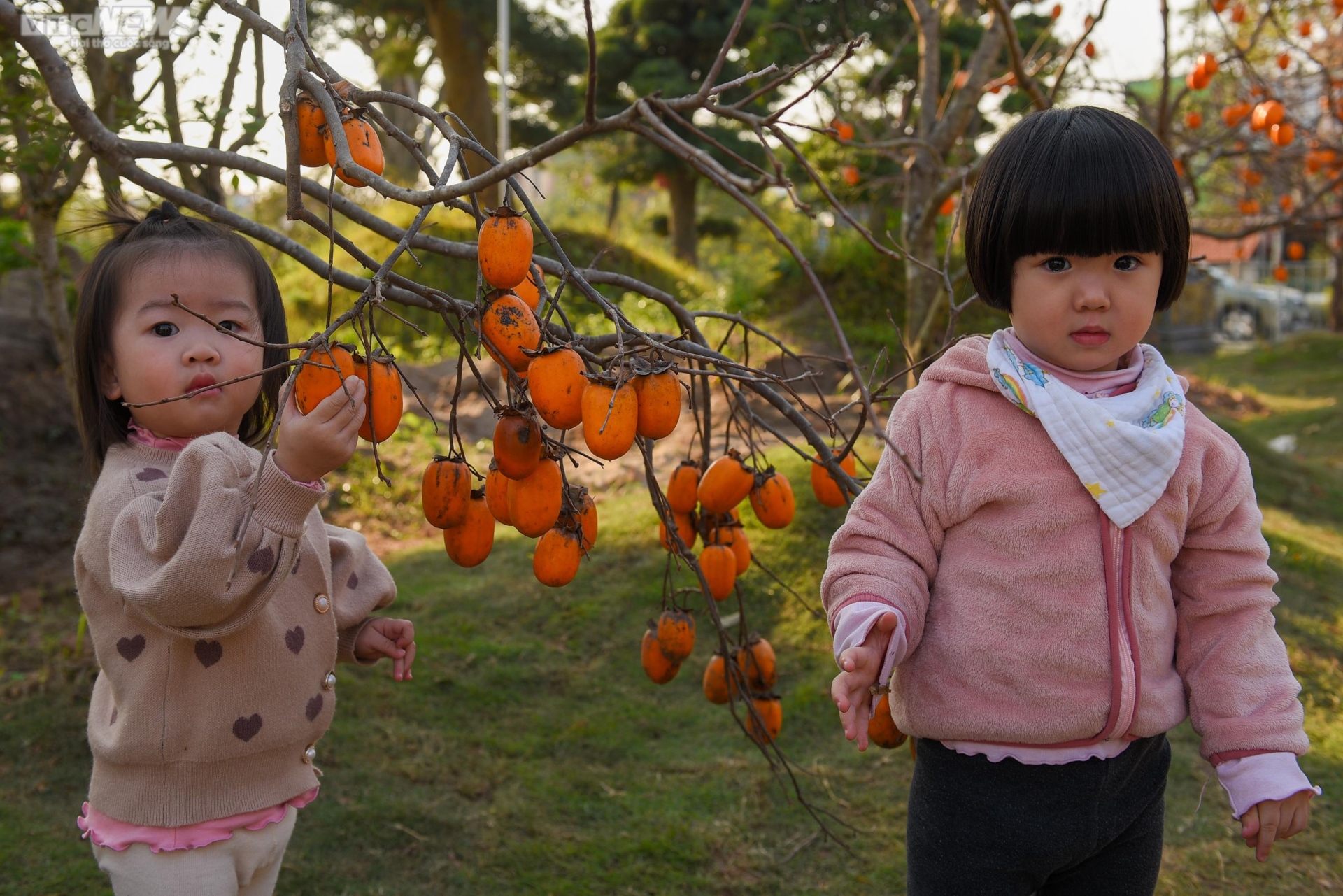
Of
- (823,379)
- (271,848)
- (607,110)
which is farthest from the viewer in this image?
(607,110)

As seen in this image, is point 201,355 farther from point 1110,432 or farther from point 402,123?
point 402,123

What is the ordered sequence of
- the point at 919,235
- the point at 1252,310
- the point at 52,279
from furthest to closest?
the point at 1252,310 → the point at 919,235 → the point at 52,279

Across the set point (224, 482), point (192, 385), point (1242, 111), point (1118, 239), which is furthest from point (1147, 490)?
point (1242, 111)

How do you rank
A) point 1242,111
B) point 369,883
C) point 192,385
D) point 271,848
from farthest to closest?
point 1242,111
point 369,883
point 271,848
point 192,385

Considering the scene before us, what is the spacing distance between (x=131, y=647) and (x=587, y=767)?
1.50 metres

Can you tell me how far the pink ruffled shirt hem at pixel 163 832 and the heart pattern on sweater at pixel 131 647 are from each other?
0.22 m

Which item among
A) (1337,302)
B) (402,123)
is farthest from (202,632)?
(402,123)

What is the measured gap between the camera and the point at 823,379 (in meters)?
6.40

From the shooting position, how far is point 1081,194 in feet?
4.09

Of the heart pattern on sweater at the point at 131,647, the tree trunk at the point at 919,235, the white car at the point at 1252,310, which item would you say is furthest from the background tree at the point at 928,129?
the white car at the point at 1252,310

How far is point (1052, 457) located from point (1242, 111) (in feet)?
14.4

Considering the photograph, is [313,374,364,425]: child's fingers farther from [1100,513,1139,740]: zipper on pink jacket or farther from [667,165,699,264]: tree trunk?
[667,165,699,264]: tree trunk

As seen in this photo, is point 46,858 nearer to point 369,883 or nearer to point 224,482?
point 369,883

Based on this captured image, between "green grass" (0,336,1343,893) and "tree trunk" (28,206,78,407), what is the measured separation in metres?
0.87
